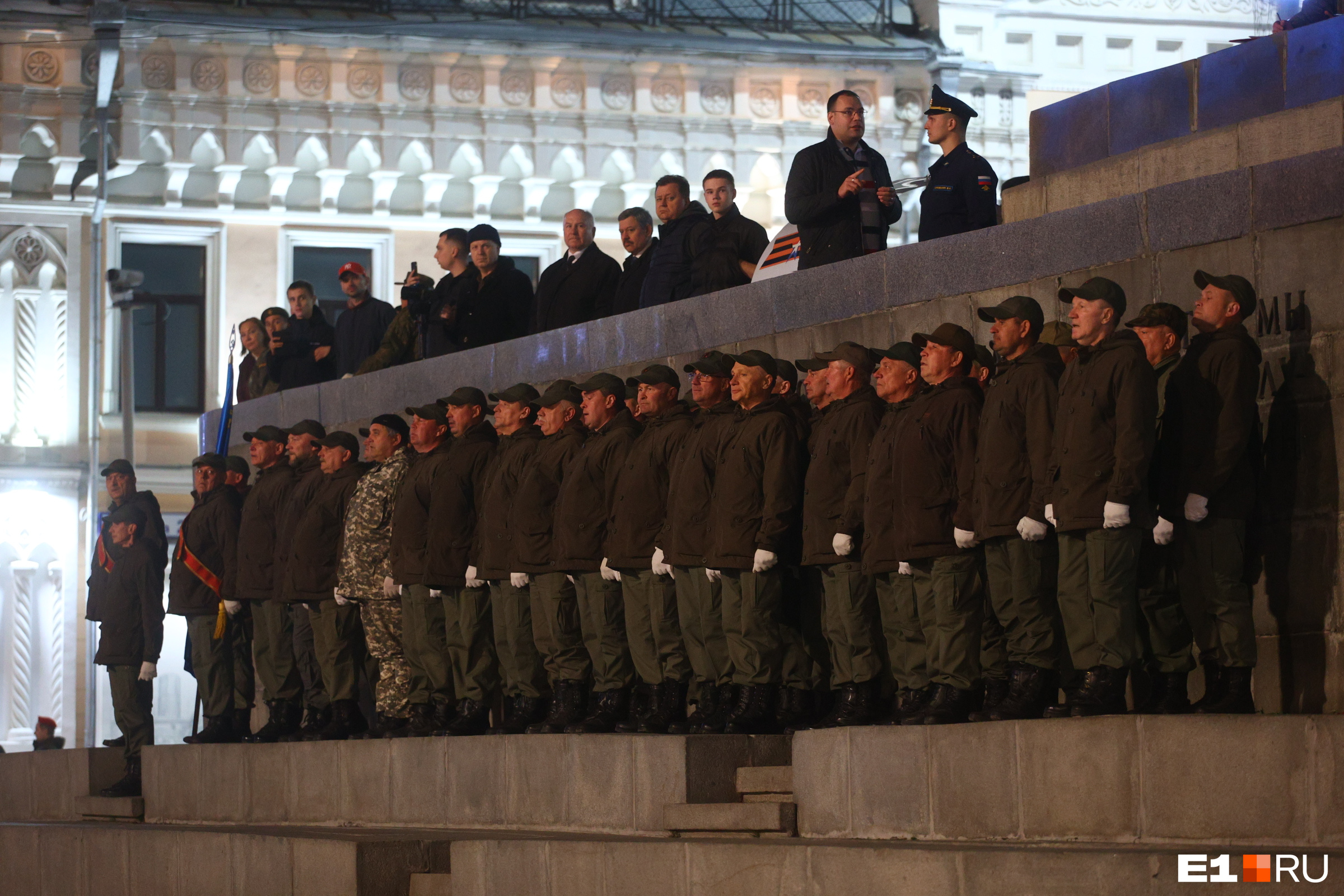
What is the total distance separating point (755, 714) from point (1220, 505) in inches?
101

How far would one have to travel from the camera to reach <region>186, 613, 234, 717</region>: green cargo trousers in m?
14.6

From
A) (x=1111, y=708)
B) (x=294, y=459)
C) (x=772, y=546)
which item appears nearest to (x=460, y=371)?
(x=294, y=459)

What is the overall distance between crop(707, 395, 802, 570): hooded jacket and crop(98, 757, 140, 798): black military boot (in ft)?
20.9

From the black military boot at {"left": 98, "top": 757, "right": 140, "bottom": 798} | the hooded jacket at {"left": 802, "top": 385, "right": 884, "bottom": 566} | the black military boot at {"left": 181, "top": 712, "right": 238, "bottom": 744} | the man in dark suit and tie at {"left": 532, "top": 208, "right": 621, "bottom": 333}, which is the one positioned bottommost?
the black military boot at {"left": 98, "top": 757, "right": 140, "bottom": 798}

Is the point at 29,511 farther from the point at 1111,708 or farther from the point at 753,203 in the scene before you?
the point at 1111,708

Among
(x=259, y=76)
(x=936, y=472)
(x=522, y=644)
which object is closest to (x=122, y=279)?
(x=259, y=76)

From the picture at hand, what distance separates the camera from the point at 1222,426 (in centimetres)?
884

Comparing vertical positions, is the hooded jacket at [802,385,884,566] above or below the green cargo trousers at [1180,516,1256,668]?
above

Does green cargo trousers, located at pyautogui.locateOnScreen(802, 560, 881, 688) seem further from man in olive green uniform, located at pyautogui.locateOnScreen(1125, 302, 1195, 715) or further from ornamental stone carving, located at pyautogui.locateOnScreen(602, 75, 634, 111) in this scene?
ornamental stone carving, located at pyautogui.locateOnScreen(602, 75, 634, 111)

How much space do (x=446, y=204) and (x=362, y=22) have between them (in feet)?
6.89

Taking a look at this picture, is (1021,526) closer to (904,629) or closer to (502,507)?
(904,629)

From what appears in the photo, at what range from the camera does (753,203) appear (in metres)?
24.9

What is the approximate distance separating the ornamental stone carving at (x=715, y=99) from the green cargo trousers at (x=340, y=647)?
12.2 m

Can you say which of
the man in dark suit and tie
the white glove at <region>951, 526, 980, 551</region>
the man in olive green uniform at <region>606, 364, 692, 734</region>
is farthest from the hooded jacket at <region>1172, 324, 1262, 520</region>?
the man in dark suit and tie
